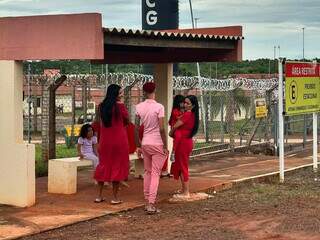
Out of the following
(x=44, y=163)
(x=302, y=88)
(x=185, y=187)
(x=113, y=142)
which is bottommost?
(x=185, y=187)

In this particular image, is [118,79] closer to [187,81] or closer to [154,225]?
[187,81]

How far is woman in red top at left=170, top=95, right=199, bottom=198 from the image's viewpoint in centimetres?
1000

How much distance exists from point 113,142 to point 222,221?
1957 millimetres

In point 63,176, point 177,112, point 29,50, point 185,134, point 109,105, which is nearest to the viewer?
point 29,50

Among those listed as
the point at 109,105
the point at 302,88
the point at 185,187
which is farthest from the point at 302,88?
the point at 109,105

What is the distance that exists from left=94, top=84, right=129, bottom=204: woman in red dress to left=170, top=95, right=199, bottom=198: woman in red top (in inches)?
34.9

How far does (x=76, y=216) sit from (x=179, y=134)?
219 centimetres

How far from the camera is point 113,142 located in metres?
9.58

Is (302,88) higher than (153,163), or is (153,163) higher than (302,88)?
(302,88)

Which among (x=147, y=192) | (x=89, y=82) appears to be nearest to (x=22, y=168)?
(x=147, y=192)

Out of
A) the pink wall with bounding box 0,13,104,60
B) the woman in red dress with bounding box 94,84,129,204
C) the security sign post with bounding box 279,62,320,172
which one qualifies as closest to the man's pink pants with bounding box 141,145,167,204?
the woman in red dress with bounding box 94,84,129,204

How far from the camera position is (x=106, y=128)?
9586mm

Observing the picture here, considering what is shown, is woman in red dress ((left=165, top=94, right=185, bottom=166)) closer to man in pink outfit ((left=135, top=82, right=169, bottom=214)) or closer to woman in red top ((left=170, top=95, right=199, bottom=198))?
woman in red top ((left=170, top=95, right=199, bottom=198))

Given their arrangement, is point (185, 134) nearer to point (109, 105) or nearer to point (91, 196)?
point (109, 105)
